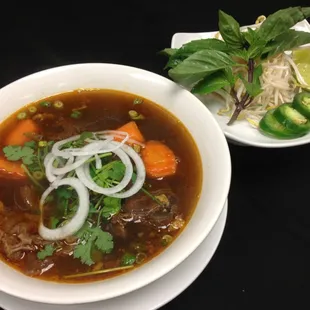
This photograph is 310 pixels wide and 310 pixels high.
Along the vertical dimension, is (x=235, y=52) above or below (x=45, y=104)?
above

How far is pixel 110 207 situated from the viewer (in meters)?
1.63

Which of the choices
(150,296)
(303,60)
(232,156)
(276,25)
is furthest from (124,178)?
(303,60)

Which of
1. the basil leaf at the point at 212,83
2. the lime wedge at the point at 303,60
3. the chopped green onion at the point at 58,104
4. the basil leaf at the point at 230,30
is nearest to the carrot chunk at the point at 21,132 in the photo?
the chopped green onion at the point at 58,104

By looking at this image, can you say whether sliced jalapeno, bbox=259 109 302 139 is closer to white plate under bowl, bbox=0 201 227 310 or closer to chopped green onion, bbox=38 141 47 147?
white plate under bowl, bbox=0 201 227 310

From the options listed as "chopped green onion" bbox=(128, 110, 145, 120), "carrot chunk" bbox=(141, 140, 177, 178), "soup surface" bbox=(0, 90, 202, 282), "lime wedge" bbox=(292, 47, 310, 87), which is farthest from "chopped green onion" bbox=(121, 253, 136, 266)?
"lime wedge" bbox=(292, 47, 310, 87)

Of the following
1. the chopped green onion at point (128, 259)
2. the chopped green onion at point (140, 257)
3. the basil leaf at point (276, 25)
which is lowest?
the chopped green onion at point (128, 259)

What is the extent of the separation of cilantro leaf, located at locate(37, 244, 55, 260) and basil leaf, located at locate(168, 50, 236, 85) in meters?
0.82

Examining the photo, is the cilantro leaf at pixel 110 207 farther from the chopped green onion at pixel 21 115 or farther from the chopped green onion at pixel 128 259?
the chopped green onion at pixel 21 115

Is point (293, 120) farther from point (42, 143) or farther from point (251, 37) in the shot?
point (42, 143)

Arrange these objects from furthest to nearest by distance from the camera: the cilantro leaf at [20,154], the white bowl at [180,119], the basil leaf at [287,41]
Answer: the basil leaf at [287,41], the cilantro leaf at [20,154], the white bowl at [180,119]

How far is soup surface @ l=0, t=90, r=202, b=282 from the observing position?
60.9 inches

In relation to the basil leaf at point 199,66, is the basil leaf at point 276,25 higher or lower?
higher

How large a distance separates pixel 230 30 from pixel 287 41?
0.97ft

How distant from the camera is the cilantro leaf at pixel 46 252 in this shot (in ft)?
5.03
